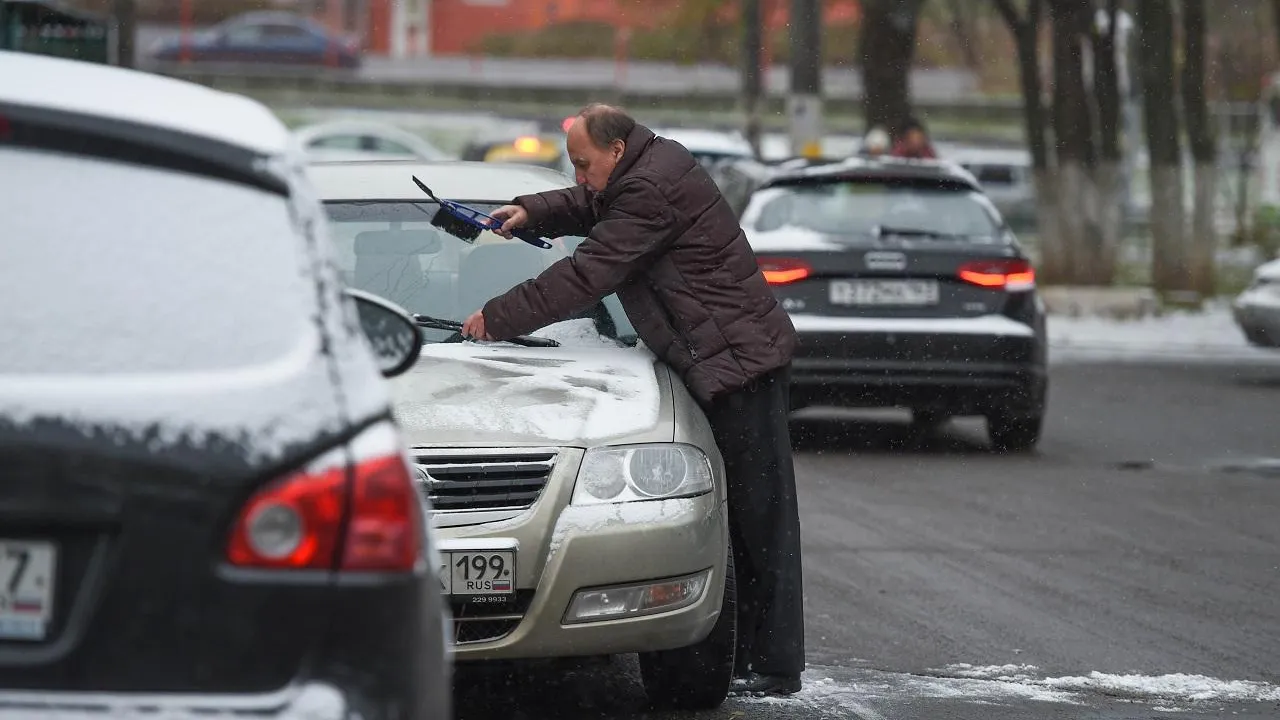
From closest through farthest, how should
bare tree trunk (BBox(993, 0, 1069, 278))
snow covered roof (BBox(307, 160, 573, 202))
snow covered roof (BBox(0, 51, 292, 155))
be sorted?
snow covered roof (BBox(0, 51, 292, 155)), snow covered roof (BBox(307, 160, 573, 202)), bare tree trunk (BBox(993, 0, 1069, 278))

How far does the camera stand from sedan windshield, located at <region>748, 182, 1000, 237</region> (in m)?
11.1

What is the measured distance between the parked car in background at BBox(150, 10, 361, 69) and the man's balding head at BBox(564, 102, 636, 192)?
Answer: 1848 inches

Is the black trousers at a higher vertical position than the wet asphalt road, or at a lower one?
higher

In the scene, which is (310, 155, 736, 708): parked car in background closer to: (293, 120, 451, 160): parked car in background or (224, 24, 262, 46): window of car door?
(293, 120, 451, 160): parked car in background

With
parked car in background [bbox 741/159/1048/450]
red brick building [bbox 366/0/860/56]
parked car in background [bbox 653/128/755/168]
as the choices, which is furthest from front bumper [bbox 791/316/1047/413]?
red brick building [bbox 366/0/860/56]

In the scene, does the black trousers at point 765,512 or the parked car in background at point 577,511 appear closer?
the parked car in background at point 577,511

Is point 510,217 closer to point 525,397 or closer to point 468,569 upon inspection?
point 525,397

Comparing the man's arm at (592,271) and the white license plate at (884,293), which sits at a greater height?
the man's arm at (592,271)

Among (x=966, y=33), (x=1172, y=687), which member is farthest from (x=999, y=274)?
(x=966, y=33)

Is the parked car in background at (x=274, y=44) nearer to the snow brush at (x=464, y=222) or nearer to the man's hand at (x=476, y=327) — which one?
the snow brush at (x=464, y=222)

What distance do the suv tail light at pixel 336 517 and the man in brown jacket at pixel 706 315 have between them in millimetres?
2525

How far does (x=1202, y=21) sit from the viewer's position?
24531mm

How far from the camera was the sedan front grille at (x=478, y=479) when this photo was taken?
4.93m

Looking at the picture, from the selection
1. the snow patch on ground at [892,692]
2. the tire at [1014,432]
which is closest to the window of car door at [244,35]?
the tire at [1014,432]
